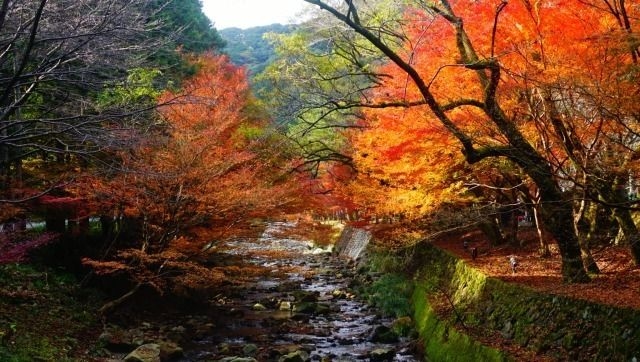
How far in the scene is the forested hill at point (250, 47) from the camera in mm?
109812

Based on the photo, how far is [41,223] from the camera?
22.8m

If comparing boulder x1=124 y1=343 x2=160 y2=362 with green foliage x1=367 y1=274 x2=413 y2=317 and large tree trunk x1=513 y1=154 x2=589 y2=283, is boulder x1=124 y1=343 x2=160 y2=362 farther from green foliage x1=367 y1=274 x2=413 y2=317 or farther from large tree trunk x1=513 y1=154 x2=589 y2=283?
large tree trunk x1=513 y1=154 x2=589 y2=283

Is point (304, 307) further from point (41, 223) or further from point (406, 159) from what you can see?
point (41, 223)

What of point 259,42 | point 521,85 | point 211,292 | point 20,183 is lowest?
point 211,292

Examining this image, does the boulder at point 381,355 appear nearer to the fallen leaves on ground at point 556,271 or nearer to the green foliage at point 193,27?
the fallen leaves on ground at point 556,271

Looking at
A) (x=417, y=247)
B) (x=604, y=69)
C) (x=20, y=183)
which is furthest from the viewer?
(x=417, y=247)

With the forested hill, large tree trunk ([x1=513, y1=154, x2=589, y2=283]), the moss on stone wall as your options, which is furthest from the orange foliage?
the forested hill

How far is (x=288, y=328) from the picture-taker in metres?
16.0

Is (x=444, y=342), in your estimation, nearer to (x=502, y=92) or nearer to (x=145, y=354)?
(x=502, y=92)

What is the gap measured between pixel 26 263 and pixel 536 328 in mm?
14670

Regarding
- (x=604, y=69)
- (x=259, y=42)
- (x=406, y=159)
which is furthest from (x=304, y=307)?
(x=259, y=42)

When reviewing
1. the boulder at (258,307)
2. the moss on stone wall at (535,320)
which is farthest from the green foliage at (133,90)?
the boulder at (258,307)

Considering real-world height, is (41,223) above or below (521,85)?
below

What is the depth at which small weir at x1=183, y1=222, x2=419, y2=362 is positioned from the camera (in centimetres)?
1327
